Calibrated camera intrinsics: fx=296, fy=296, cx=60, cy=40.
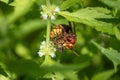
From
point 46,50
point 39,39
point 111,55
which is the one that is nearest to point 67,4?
point 46,50

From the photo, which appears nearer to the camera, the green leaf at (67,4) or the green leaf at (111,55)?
the green leaf at (111,55)

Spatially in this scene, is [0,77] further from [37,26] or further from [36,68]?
[36,68]

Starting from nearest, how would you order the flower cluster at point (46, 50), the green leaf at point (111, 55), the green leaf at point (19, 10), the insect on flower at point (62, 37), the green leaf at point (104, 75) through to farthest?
the green leaf at point (111, 55) < the flower cluster at point (46, 50) < the insect on flower at point (62, 37) < the green leaf at point (19, 10) < the green leaf at point (104, 75)

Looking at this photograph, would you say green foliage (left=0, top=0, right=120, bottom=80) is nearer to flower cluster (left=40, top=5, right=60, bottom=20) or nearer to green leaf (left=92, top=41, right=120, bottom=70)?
flower cluster (left=40, top=5, right=60, bottom=20)

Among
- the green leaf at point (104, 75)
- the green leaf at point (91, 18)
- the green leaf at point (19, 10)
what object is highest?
the green leaf at point (19, 10)

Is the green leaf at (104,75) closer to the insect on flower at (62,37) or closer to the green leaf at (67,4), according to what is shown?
the insect on flower at (62,37)

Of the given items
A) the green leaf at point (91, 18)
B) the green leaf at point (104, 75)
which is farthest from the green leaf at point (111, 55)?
the green leaf at point (104, 75)

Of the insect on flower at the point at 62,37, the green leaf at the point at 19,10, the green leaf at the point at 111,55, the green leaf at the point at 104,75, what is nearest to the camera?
the green leaf at the point at 111,55
